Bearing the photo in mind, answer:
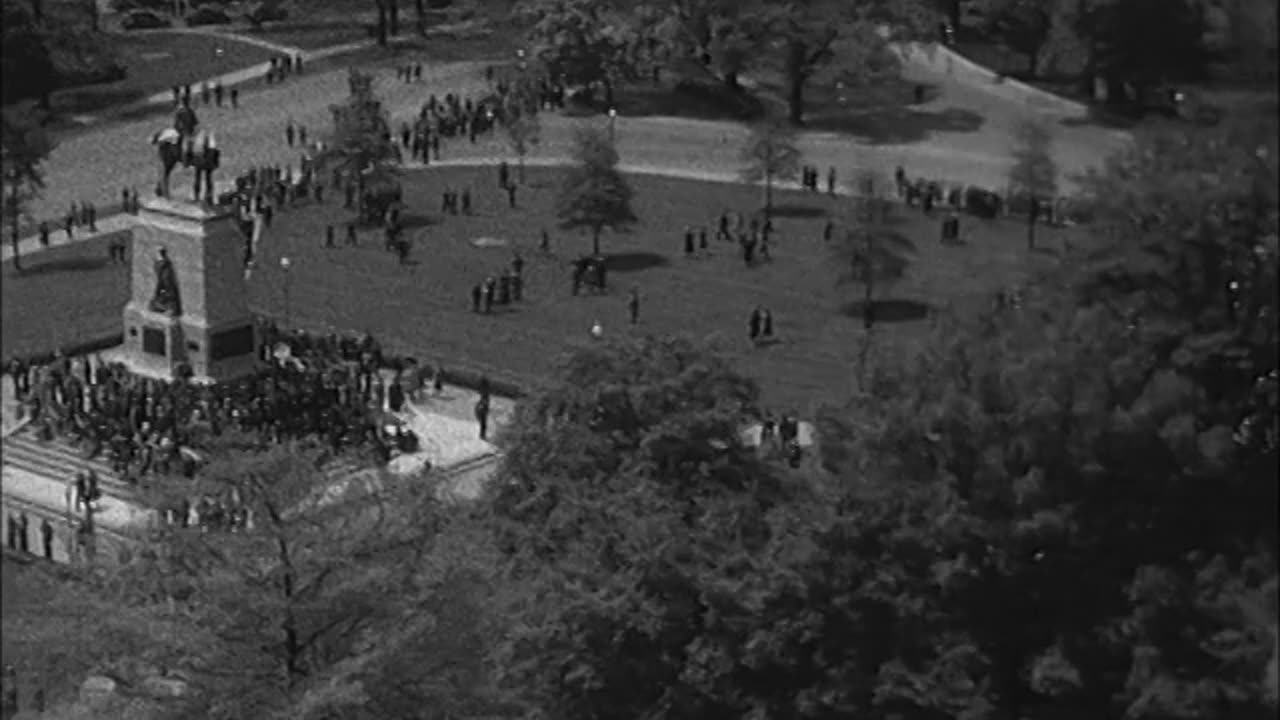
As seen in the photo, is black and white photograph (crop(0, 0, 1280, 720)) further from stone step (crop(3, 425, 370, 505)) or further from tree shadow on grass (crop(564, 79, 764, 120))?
tree shadow on grass (crop(564, 79, 764, 120))

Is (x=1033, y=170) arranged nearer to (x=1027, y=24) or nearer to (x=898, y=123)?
(x=1027, y=24)

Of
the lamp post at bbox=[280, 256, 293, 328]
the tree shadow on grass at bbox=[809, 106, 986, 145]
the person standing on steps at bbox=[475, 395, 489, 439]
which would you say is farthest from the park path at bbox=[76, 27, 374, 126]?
the tree shadow on grass at bbox=[809, 106, 986, 145]

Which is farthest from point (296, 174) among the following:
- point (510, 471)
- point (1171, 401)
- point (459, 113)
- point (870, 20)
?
point (1171, 401)

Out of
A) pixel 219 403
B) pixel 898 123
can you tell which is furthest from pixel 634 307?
pixel 219 403

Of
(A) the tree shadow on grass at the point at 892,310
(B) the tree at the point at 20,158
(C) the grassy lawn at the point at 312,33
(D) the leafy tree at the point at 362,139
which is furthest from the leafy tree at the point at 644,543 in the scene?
(D) the leafy tree at the point at 362,139

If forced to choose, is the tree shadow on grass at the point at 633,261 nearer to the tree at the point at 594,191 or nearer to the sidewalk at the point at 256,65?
the tree at the point at 594,191

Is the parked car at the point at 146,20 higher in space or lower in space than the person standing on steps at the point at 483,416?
higher
